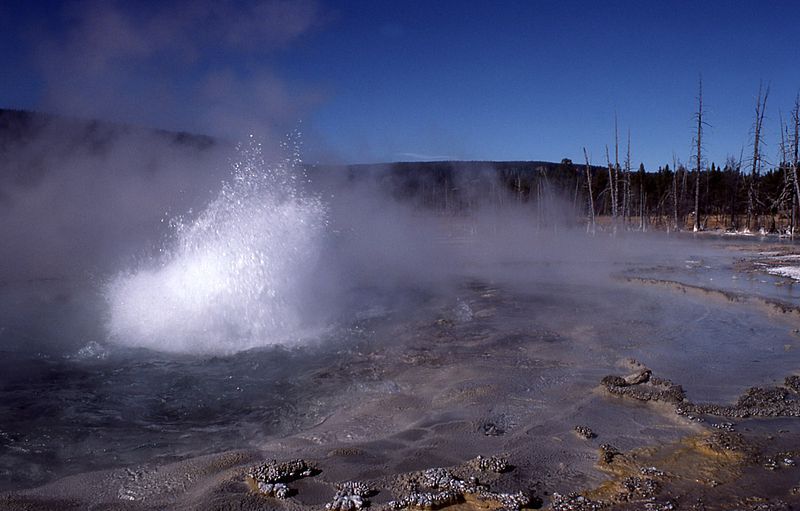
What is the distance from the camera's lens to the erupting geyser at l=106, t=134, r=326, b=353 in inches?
240

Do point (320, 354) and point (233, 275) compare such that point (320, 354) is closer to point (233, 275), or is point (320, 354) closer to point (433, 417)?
point (433, 417)

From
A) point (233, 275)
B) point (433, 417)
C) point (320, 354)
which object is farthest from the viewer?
point (233, 275)

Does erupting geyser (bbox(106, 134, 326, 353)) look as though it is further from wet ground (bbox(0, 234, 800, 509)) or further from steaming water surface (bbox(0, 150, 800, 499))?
wet ground (bbox(0, 234, 800, 509))

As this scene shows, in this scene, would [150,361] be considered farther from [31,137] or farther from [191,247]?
[31,137]

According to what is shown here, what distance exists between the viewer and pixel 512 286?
32.1ft

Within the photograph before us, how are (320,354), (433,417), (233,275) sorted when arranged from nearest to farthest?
(433,417), (320,354), (233,275)

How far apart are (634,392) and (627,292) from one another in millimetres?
5334

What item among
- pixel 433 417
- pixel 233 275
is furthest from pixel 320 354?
pixel 233 275

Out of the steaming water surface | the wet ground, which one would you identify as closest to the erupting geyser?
the steaming water surface

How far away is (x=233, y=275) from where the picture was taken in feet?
22.6

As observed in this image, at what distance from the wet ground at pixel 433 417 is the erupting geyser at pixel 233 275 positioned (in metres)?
0.68

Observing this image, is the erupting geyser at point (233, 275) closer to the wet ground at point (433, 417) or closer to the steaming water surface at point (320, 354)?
the steaming water surface at point (320, 354)

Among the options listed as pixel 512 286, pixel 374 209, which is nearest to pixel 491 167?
pixel 374 209

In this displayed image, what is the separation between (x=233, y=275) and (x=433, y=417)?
13.2 feet
